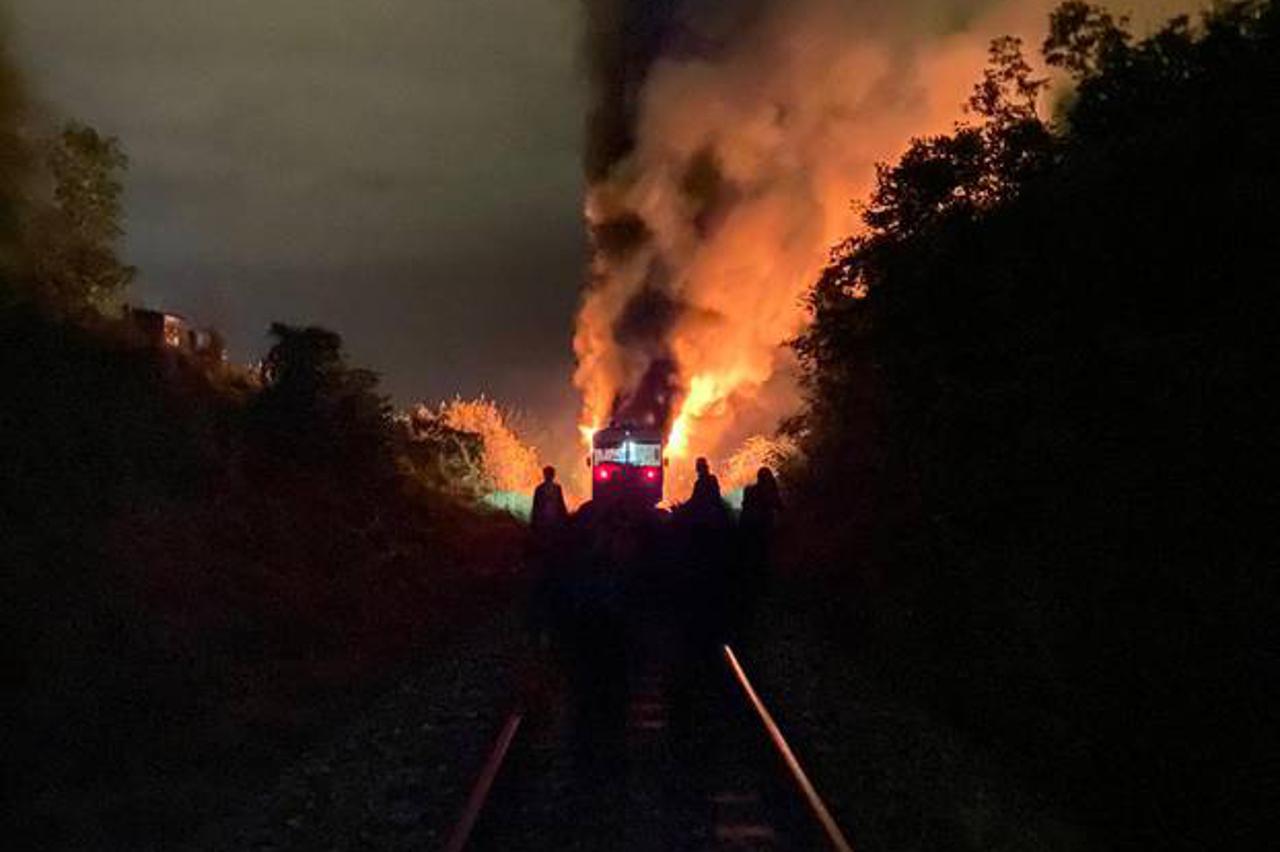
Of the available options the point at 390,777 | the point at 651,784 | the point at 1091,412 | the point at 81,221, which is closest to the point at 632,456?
the point at 81,221

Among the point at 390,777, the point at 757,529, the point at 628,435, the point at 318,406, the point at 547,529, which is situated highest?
the point at 628,435

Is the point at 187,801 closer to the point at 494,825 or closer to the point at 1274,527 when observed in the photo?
the point at 494,825

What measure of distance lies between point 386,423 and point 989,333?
1428 centimetres

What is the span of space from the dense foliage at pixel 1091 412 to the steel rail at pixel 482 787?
4.28 m

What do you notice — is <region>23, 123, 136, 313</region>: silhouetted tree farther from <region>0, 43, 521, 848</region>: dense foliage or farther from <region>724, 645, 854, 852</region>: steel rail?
<region>724, 645, 854, 852</region>: steel rail

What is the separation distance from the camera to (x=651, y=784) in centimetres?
959

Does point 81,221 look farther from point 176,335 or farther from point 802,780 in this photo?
point 802,780

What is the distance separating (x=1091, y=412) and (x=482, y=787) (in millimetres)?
7103

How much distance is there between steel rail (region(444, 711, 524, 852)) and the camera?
748cm

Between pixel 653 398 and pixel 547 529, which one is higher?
pixel 653 398

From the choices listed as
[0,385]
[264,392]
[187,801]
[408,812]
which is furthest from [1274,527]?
[264,392]

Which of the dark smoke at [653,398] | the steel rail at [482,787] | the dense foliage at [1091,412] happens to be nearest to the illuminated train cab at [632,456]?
the dark smoke at [653,398]

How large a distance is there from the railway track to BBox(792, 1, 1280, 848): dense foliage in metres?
2.29

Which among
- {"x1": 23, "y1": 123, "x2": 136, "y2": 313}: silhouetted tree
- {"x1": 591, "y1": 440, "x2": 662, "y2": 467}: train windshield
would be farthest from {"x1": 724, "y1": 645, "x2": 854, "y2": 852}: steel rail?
{"x1": 591, "y1": 440, "x2": 662, "y2": 467}: train windshield
